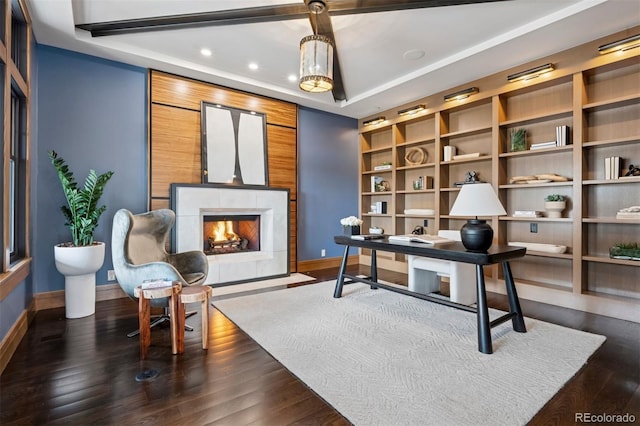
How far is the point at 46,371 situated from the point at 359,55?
4.21 metres

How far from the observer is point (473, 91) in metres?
4.35

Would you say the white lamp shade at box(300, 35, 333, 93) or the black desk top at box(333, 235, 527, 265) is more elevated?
the white lamp shade at box(300, 35, 333, 93)

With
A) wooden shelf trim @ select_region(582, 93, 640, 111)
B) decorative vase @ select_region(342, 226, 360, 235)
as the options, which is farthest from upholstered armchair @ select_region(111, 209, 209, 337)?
wooden shelf trim @ select_region(582, 93, 640, 111)

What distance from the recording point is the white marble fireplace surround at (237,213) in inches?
165

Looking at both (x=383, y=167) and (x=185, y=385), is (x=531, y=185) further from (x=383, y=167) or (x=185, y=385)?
(x=185, y=385)

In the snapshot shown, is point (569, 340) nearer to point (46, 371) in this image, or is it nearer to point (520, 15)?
point (520, 15)

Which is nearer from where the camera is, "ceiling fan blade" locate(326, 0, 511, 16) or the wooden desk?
the wooden desk

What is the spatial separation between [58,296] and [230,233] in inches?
88.9

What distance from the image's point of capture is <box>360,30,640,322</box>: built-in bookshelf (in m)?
3.29

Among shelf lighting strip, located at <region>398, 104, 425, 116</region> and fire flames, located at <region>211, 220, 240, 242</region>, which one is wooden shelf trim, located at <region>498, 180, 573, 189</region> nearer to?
shelf lighting strip, located at <region>398, 104, 425, 116</region>

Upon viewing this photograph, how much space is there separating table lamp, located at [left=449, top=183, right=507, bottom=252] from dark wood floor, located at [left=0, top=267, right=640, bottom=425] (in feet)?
3.43

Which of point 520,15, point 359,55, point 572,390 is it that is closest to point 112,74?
point 359,55

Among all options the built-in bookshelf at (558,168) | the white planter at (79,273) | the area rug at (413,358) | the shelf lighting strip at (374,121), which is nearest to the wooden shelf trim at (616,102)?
the built-in bookshelf at (558,168)

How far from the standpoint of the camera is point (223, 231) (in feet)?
16.5
